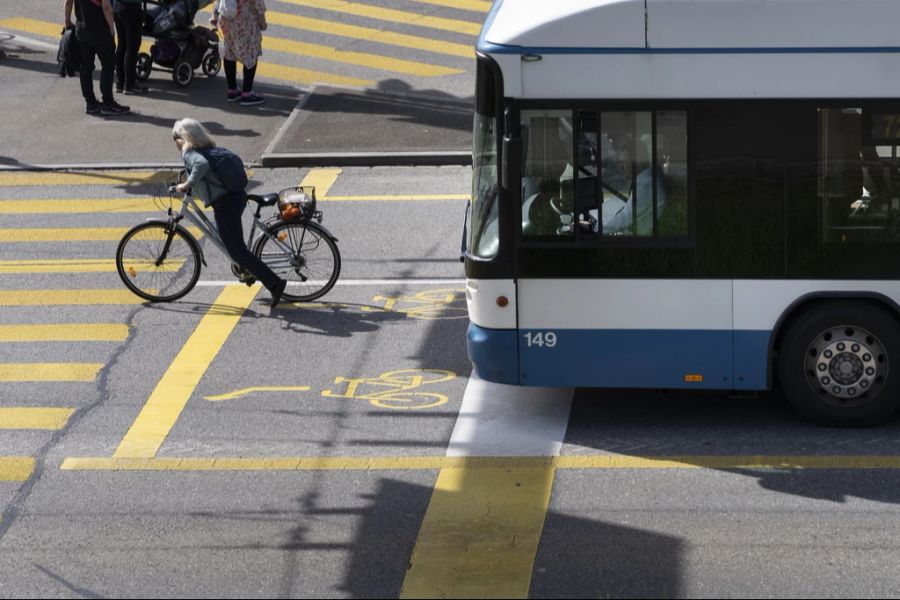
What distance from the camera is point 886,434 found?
9617 mm

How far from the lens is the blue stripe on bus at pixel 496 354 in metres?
9.73

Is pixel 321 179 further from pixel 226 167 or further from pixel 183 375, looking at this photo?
pixel 183 375

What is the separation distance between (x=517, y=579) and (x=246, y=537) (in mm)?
1632

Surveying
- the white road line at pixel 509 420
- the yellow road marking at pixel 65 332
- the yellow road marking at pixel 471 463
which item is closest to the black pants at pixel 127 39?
the yellow road marking at pixel 65 332

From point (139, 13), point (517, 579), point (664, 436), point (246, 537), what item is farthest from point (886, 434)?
point (139, 13)

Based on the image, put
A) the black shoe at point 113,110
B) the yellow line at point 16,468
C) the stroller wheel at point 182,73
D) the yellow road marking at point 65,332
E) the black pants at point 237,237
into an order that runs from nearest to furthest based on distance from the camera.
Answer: the yellow line at point 16,468 → the yellow road marking at point 65,332 → the black pants at point 237,237 → the black shoe at point 113,110 → the stroller wheel at point 182,73

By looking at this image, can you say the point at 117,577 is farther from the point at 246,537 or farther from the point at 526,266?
the point at 526,266

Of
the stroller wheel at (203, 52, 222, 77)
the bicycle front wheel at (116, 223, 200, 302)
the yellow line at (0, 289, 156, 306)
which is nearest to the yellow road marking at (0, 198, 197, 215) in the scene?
the yellow line at (0, 289, 156, 306)

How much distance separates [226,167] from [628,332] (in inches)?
164

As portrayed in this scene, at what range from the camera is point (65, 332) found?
39.9 feet

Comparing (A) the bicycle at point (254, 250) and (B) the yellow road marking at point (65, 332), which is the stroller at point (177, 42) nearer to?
(A) the bicycle at point (254, 250)

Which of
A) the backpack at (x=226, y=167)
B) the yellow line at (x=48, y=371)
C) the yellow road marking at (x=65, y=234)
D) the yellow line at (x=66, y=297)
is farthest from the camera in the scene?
the yellow road marking at (x=65, y=234)

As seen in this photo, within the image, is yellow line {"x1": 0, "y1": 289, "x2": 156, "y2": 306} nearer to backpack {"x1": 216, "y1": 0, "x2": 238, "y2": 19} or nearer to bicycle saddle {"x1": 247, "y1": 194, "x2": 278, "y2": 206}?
bicycle saddle {"x1": 247, "y1": 194, "x2": 278, "y2": 206}

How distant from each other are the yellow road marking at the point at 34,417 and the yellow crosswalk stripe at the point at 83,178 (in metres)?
6.87
